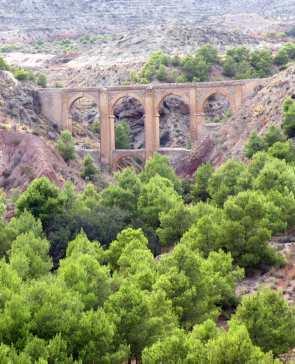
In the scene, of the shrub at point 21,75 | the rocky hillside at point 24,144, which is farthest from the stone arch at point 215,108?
the rocky hillside at point 24,144

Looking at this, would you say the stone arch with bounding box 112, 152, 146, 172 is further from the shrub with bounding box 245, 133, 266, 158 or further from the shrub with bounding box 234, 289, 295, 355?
the shrub with bounding box 234, 289, 295, 355

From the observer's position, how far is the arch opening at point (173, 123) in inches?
3706

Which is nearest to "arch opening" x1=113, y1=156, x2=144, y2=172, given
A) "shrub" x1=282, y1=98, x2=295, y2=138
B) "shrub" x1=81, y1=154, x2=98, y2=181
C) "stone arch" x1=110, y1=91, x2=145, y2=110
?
"stone arch" x1=110, y1=91, x2=145, y2=110

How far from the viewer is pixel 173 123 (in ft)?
314

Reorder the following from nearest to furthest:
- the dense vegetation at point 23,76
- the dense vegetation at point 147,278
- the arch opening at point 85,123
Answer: the dense vegetation at point 147,278 → the arch opening at point 85,123 → the dense vegetation at point 23,76

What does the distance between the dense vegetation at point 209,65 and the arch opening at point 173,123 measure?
3.61 metres

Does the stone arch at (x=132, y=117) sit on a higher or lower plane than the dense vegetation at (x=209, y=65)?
lower

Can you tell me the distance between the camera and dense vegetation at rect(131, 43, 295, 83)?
100 m

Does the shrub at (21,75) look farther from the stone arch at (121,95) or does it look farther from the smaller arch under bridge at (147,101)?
the stone arch at (121,95)

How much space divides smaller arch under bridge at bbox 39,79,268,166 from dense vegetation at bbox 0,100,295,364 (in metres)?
27.5

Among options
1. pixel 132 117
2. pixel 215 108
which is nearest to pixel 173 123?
pixel 132 117

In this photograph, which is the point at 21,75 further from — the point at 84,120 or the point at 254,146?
the point at 254,146

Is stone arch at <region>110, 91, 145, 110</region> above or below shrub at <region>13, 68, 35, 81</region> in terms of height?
below

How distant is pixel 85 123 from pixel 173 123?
11272 millimetres
